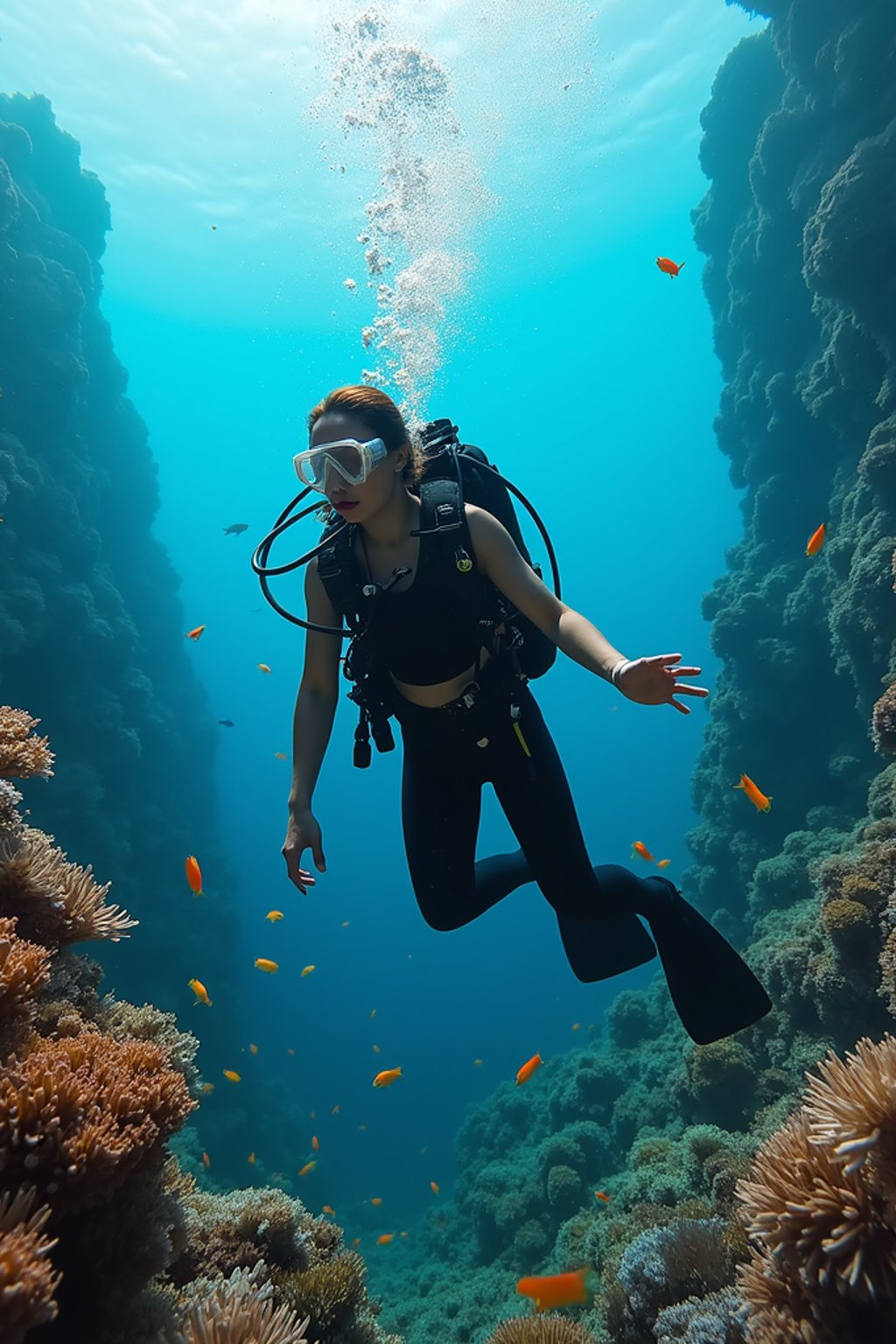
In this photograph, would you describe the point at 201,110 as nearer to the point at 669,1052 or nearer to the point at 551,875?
the point at 551,875

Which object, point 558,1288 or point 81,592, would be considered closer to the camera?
point 558,1288

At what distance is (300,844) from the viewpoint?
377 centimetres

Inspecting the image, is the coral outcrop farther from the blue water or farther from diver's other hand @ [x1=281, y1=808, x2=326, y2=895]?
the blue water

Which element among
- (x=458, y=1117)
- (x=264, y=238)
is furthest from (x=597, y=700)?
(x=264, y=238)

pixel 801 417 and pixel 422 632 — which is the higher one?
pixel 801 417

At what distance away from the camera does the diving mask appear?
135 inches

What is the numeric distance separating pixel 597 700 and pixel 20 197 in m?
101

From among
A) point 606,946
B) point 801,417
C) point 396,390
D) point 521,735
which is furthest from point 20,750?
point 801,417

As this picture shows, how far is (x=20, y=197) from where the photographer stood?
21.5 m

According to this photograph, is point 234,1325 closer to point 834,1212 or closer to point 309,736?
point 834,1212

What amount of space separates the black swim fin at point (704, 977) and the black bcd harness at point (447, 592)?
168cm

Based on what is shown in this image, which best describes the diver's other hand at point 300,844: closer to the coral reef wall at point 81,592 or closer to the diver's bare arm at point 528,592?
the diver's bare arm at point 528,592

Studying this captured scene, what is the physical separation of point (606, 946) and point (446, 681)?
7.80 feet

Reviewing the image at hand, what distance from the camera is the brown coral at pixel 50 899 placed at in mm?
2838
